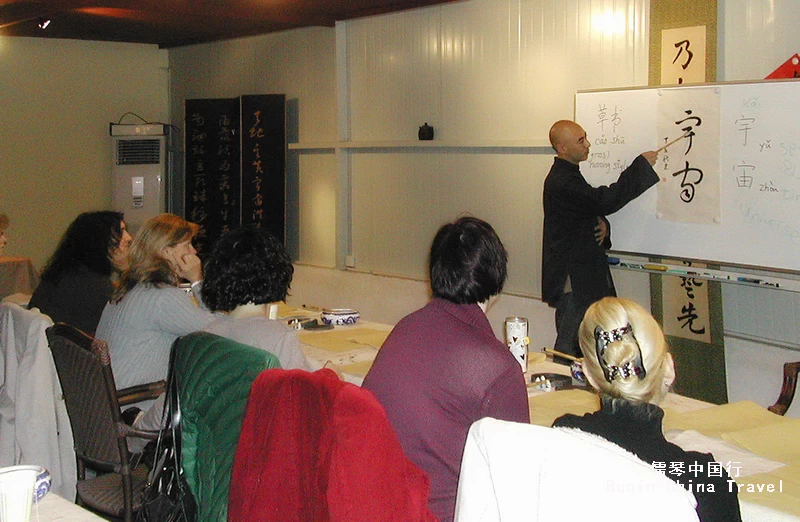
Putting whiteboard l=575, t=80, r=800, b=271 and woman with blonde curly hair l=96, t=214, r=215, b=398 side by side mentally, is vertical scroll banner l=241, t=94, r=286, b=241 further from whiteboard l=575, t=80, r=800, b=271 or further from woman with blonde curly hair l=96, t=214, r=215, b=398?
woman with blonde curly hair l=96, t=214, r=215, b=398

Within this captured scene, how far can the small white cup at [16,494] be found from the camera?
1268mm

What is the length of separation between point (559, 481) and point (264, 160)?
6.45 m

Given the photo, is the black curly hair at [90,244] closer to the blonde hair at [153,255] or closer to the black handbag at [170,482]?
the blonde hair at [153,255]

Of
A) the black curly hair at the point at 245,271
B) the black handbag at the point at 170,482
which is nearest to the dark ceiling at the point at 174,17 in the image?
the black curly hair at the point at 245,271

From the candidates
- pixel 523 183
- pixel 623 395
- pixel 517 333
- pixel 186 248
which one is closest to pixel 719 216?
pixel 523 183

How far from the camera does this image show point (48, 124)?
27.6ft

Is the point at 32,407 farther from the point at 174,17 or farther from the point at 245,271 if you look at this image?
the point at 174,17

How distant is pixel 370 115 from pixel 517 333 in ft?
14.1

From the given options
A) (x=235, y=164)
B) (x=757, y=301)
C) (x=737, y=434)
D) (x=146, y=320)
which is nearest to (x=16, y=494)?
(x=737, y=434)

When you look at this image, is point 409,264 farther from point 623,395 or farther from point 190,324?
point 623,395

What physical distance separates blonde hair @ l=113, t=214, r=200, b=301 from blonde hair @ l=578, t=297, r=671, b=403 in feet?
6.14

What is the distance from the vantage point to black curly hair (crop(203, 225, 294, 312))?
247cm

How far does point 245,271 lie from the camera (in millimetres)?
2496

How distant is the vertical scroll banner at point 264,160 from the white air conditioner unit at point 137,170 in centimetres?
141
